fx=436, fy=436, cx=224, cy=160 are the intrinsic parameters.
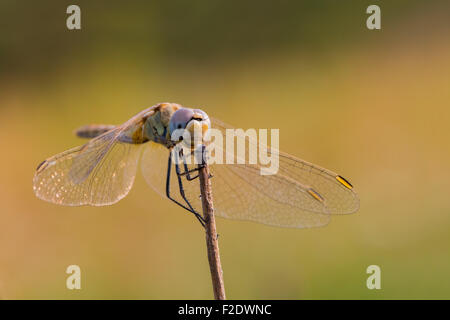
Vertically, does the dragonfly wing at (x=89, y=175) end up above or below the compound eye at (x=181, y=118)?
below

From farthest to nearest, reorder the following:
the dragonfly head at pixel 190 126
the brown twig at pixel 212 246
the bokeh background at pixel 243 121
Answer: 1. the bokeh background at pixel 243 121
2. the dragonfly head at pixel 190 126
3. the brown twig at pixel 212 246

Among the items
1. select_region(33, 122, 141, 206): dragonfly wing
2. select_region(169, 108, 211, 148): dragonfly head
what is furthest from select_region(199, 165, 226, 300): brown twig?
select_region(33, 122, 141, 206): dragonfly wing

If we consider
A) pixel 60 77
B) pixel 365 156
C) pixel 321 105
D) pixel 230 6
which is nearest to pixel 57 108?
pixel 60 77

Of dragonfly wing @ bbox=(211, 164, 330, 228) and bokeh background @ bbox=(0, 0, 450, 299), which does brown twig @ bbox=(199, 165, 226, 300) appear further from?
bokeh background @ bbox=(0, 0, 450, 299)

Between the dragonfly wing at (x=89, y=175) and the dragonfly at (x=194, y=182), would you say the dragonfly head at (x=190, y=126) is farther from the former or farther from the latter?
the dragonfly wing at (x=89, y=175)

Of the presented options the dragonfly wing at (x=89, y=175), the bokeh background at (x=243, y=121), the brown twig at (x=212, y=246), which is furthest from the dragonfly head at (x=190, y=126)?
the bokeh background at (x=243, y=121)

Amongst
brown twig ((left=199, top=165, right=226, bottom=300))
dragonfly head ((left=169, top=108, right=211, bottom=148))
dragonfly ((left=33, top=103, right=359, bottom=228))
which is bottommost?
brown twig ((left=199, top=165, right=226, bottom=300))

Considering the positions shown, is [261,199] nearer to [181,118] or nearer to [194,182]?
[194,182]

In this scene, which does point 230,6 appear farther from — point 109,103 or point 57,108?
point 57,108

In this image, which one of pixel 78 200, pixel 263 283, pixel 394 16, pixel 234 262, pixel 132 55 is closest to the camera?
pixel 78 200
